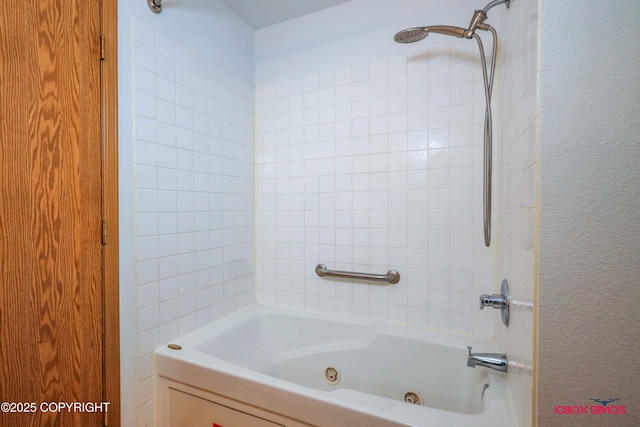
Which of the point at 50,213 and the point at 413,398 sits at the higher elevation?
the point at 50,213

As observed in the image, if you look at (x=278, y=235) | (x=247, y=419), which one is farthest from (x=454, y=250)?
(x=247, y=419)

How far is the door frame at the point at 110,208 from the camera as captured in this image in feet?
3.40

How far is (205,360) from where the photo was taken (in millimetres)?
1157

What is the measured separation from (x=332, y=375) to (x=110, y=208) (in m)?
1.37

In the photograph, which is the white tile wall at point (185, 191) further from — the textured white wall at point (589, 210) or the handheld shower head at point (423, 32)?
the textured white wall at point (589, 210)

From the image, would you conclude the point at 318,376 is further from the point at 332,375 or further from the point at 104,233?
the point at 104,233

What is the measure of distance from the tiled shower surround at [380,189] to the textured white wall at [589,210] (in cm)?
83

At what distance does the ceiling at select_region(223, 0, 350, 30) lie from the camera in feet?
5.28

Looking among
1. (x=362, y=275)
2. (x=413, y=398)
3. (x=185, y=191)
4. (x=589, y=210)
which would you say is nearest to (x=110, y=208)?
(x=185, y=191)

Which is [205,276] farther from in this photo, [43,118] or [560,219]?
[560,219]

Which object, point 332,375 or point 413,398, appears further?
point 332,375

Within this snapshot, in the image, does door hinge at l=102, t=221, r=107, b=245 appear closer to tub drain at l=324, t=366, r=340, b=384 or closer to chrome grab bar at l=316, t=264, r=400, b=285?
chrome grab bar at l=316, t=264, r=400, b=285

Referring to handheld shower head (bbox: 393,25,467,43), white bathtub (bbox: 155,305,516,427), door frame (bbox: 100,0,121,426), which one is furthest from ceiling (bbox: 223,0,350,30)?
white bathtub (bbox: 155,305,516,427)

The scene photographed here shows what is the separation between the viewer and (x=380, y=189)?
1.54 m
